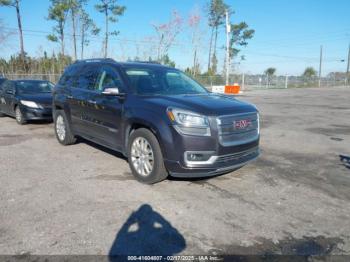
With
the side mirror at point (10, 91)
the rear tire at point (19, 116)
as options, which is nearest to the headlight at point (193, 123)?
the rear tire at point (19, 116)

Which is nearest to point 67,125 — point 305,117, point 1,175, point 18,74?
point 1,175

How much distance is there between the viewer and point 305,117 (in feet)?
41.3

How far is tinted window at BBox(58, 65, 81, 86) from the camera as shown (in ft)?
22.2

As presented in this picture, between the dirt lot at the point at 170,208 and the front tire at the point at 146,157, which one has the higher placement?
the front tire at the point at 146,157

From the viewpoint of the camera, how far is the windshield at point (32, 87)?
419 inches

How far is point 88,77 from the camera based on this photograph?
6227mm

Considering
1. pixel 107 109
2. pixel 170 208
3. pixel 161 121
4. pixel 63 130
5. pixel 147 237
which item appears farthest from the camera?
pixel 63 130

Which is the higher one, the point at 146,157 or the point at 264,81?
the point at 264,81

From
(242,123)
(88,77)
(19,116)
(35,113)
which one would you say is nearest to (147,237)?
(242,123)

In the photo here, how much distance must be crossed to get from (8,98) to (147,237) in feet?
32.0

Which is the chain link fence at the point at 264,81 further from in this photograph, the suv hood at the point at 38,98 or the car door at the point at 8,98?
the suv hood at the point at 38,98

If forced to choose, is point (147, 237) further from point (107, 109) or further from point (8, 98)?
point (8, 98)

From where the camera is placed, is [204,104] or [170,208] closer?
[170,208]

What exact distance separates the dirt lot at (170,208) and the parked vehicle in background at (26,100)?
3540 mm
